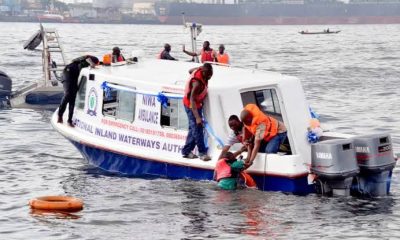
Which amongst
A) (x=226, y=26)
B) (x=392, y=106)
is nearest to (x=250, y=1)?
(x=226, y=26)

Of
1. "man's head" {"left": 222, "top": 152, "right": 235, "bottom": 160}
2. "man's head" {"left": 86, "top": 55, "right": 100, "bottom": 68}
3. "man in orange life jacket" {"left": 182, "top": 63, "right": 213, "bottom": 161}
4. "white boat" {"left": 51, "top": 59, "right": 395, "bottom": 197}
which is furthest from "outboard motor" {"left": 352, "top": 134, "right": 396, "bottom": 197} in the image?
"man's head" {"left": 86, "top": 55, "right": 100, "bottom": 68}

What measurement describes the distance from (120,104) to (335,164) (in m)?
4.87

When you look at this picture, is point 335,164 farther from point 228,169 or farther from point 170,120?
point 170,120

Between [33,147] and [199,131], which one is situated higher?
[199,131]

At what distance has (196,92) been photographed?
53.1 feet

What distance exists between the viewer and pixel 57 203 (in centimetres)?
1565

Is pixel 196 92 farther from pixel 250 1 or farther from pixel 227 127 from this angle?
pixel 250 1

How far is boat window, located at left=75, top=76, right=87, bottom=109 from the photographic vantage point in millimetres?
19297

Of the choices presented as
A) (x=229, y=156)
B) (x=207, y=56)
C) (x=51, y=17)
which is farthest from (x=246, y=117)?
(x=51, y=17)

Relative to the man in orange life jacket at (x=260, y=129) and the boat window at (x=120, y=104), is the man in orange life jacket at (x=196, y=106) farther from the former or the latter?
the boat window at (x=120, y=104)

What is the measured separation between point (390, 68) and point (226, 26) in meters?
119

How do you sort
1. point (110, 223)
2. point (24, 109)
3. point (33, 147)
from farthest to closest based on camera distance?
point (24, 109) → point (33, 147) → point (110, 223)

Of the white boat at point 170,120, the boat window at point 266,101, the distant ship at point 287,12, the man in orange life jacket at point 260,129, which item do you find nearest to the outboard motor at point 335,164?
the white boat at point 170,120

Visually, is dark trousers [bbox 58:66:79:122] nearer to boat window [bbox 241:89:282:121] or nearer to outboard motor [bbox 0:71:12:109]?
boat window [bbox 241:89:282:121]
